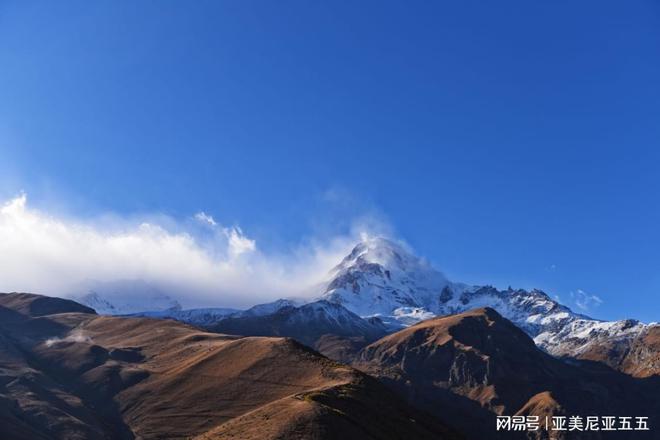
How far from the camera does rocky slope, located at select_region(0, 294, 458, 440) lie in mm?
91750

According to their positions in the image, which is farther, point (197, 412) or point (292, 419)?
point (197, 412)

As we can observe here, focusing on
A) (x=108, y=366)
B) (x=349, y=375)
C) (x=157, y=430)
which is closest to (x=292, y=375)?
(x=349, y=375)

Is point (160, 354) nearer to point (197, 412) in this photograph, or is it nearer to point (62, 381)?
point (62, 381)

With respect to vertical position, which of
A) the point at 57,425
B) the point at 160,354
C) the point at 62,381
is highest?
the point at 160,354

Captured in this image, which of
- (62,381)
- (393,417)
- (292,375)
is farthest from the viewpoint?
(62,381)

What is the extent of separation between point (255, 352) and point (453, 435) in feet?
167

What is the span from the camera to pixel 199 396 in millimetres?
129625

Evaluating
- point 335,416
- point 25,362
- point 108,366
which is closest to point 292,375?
point 335,416

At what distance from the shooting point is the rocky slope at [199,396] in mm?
91750

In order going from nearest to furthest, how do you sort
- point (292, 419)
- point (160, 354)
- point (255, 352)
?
1. point (292, 419)
2. point (255, 352)
3. point (160, 354)

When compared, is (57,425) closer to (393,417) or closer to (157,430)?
(157,430)

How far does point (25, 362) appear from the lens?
165 metres

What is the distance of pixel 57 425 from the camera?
121 metres

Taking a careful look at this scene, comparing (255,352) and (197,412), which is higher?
(255,352)
